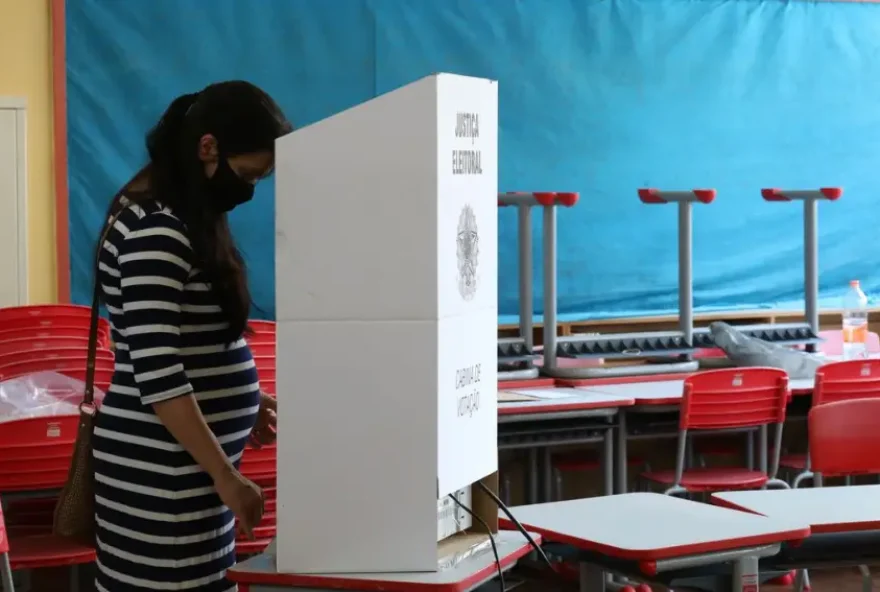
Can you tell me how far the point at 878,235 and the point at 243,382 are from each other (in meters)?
4.88

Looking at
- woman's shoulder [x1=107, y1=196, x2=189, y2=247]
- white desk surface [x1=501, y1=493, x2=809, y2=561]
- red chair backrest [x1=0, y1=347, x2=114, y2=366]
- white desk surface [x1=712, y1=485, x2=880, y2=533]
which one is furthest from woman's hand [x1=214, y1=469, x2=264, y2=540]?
red chair backrest [x1=0, y1=347, x2=114, y2=366]

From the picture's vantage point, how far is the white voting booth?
5.55 ft

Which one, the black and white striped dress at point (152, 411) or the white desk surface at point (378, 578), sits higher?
the black and white striped dress at point (152, 411)

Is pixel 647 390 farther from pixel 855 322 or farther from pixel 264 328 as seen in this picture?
pixel 855 322

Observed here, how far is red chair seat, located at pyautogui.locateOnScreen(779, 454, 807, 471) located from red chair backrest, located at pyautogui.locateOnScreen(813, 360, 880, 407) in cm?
37

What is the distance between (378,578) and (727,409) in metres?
2.86

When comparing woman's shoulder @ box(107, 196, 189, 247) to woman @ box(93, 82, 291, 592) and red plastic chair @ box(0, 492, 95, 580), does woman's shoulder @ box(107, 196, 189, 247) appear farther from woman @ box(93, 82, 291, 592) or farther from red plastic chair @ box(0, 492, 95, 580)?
red plastic chair @ box(0, 492, 95, 580)

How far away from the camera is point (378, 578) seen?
1717 millimetres

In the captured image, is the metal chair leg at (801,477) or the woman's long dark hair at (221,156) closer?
the woman's long dark hair at (221,156)

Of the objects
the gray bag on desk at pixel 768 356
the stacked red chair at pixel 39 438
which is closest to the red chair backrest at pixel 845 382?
the gray bag on desk at pixel 768 356

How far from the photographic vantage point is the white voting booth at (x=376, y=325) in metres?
1.69

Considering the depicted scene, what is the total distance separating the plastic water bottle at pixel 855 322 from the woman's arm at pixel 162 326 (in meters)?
4.19

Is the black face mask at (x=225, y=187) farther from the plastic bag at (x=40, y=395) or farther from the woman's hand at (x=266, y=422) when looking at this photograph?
the plastic bag at (x=40, y=395)

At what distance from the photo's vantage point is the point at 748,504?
2668 mm
